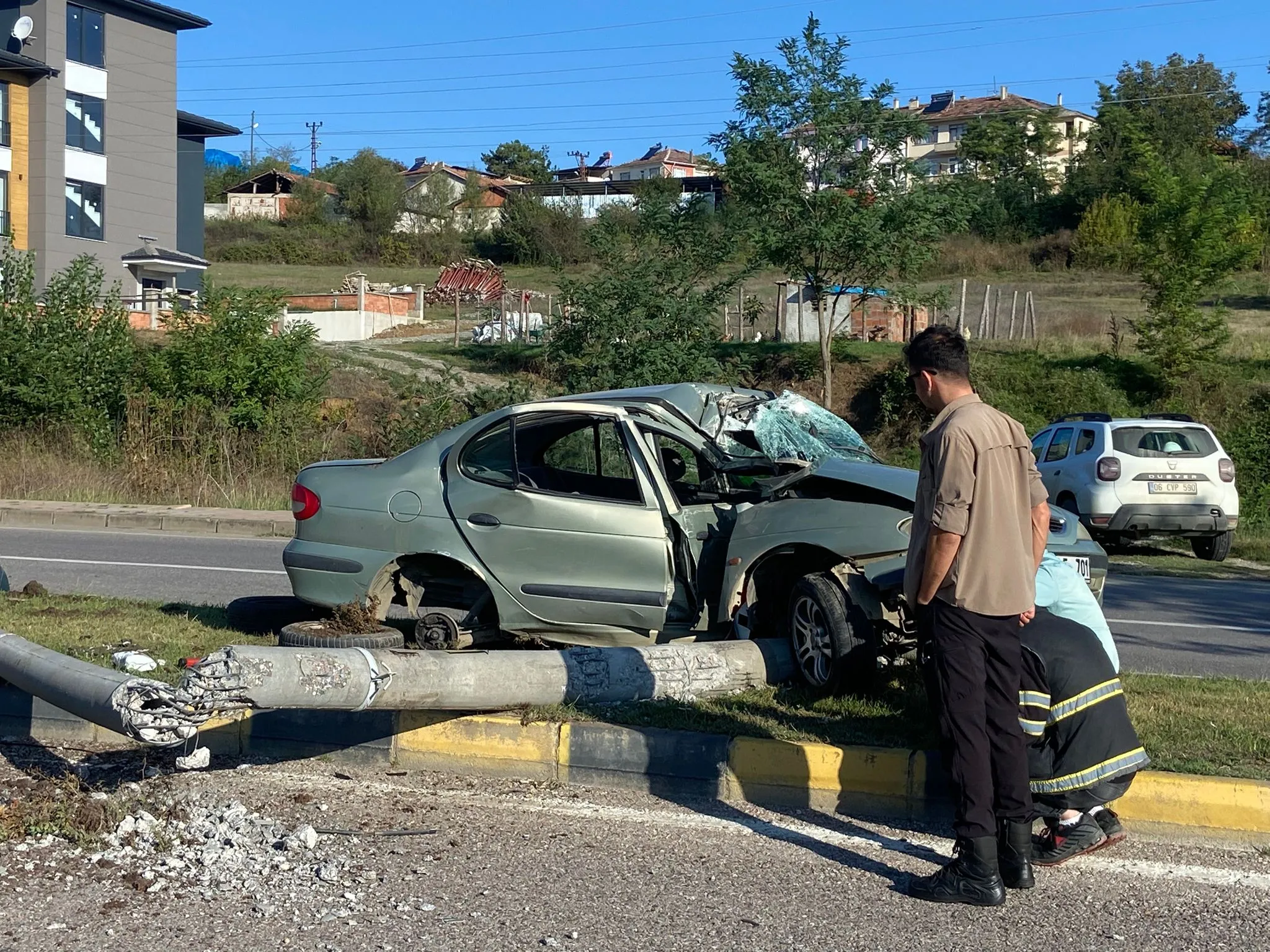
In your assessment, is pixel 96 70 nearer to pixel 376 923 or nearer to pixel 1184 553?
pixel 1184 553

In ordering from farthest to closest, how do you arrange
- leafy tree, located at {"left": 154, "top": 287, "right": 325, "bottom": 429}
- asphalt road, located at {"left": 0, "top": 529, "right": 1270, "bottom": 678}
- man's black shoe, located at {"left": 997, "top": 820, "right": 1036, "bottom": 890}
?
1. leafy tree, located at {"left": 154, "top": 287, "right": 325, "bottom": 429}
2. asphalt road, located at {"left": 0, "top": 529, "right": 1270, "bottom": 678}
3. man's black shoe, located at {"left": 997, "top": 820, "right": 1036, "bottom": 890}

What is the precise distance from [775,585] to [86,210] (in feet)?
152

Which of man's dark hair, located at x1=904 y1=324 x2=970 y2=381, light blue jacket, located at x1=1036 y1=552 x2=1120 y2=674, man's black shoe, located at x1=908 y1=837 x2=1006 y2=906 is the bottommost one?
man's black shoe, located at x1=908 y1=837 x2=1006 y2=906

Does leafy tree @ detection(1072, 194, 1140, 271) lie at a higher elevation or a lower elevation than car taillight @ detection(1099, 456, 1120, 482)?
higher

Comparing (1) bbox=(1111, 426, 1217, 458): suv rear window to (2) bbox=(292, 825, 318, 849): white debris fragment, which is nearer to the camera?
(2) bbox=(292, 825, 318, 849): white debris fragment

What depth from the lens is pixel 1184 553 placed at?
1664 cm

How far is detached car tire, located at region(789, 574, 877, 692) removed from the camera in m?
5.79

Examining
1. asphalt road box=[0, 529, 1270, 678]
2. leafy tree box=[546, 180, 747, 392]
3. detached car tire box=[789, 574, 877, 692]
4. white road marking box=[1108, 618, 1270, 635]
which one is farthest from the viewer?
leafy tree box=[546, 180, 747, 392]

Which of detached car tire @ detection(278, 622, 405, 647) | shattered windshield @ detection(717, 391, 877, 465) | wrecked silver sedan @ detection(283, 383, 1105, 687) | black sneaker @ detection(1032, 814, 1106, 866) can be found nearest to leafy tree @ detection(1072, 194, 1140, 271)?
shattered windshield @ detection(717, 391, 877, 465)

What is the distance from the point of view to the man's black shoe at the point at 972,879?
161 inches

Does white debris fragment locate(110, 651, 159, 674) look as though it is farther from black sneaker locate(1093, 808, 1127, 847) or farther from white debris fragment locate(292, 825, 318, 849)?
black sneaker locate(1093, 808, 1127, 847)

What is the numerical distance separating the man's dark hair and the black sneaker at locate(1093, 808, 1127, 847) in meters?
1.62

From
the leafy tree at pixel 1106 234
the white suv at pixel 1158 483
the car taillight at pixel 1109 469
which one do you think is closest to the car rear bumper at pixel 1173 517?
→ the white suv at pixel 1158 483

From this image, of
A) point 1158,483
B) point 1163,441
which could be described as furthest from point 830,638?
point 1163,441
